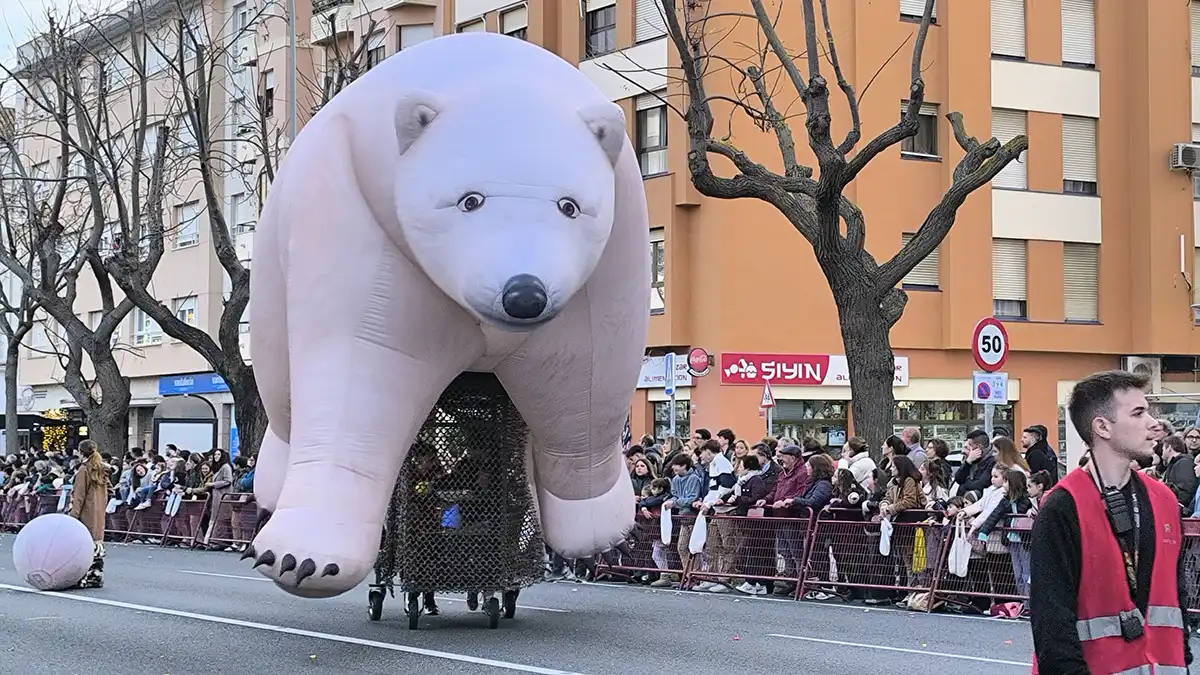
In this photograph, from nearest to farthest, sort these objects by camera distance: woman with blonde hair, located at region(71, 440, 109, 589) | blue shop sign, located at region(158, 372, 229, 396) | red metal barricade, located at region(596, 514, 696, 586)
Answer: woman with blonde hair, located at region(71, 440, 109, 589)
red metal barricade, located at region(596, 514, 696, 586)
blue shop sign, located at region(158, 372, 229, 396)

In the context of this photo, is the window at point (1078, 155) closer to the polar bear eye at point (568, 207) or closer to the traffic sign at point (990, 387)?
the traffic sign at point (990, 387)

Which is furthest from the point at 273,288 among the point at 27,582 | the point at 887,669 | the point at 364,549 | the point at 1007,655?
the point at 27,582

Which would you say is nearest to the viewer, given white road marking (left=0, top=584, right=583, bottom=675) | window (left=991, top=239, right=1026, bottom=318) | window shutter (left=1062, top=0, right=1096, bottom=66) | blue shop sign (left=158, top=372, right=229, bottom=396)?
white road marking (left=0, top=584, right=583, bottom=675)

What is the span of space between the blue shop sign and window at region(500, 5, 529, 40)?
1189 cm

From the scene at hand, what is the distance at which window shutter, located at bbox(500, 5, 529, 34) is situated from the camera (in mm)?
34344

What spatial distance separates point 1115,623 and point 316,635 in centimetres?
827

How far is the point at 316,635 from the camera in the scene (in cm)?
1234

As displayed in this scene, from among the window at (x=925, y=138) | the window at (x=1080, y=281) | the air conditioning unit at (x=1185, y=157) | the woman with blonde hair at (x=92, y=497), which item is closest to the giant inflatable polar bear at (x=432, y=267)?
the woman with blonde hair at (x=92, y=497)

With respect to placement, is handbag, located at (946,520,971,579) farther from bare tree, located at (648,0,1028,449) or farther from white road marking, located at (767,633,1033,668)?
bare tree, located at (648,0,1028,449)

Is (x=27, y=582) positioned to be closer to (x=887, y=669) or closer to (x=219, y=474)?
(x=219, y=474)

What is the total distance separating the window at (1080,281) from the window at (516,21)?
11598 millimetres

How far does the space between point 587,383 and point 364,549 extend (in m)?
1.41

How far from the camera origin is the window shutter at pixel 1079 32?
1318 inches

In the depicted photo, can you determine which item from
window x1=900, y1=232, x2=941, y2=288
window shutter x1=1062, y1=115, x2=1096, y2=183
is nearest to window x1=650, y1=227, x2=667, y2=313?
window x1=900, y1=232, x2=941, y2=288
